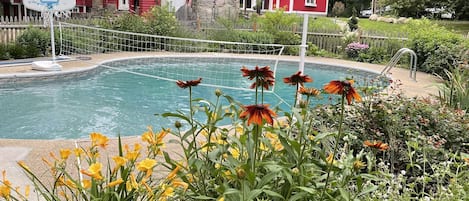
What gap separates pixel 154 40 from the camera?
1265 cm

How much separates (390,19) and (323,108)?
24199 millimetres

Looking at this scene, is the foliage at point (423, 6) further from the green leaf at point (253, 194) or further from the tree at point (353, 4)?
the green leaf at point (253, 194)

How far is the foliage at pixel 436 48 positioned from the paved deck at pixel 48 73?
0.32 m

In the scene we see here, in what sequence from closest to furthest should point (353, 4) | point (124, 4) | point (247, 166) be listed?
point (247, 166) < point (124, 4) < point (353, 4)

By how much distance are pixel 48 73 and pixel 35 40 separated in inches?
110

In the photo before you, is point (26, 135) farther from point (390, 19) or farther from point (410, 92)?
point (390, 19)

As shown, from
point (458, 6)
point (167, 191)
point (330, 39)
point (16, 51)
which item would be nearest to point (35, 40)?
point (16, 51)

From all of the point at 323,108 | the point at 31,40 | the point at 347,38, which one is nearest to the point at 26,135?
the point at 323,108

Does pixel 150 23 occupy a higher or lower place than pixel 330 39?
higher

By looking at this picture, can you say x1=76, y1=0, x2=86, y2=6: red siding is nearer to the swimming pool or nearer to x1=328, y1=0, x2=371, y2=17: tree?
the swimming pool

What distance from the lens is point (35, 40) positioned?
1051 centimetres

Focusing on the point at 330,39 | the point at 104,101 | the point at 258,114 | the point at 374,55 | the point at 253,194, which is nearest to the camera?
the point at 258,114

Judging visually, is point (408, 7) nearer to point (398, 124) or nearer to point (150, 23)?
point (150, 23)

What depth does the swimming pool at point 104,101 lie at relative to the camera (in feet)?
19.2
